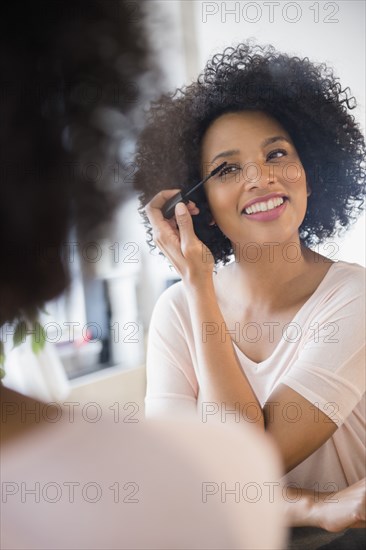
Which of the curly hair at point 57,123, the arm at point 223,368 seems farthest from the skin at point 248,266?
the curly hair at point 57,123

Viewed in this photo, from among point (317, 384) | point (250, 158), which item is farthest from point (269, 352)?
point (250, 158)

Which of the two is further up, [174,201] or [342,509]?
[174,201]

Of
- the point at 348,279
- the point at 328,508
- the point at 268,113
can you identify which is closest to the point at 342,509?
the point at 328,508

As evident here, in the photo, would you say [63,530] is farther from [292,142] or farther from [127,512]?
[292,142]

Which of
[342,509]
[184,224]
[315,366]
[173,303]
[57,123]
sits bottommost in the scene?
[342,509]

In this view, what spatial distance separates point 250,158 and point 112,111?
0.20 m

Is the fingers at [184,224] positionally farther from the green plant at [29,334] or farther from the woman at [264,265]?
the green plant at [29,334]

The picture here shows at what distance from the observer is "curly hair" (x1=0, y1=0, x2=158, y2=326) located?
761 mm

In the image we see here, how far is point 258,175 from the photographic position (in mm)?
897

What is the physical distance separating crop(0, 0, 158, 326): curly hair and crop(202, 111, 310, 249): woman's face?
0.43 ft

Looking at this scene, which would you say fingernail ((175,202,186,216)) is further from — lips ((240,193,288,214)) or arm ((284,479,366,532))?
arm ((284,479,366,532))

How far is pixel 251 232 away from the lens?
922 mm

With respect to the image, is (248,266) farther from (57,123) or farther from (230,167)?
(57,123)

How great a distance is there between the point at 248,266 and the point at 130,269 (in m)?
0.17
